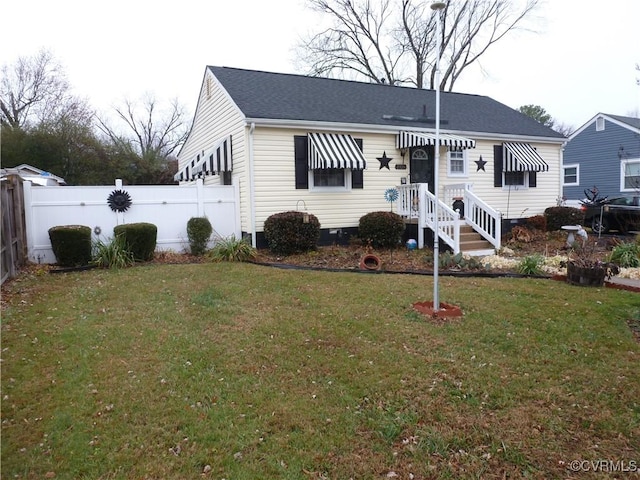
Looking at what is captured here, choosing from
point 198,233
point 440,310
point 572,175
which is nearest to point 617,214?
point 572,175

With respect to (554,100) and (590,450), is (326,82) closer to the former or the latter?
(590,450)

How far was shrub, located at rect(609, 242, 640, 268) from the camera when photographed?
909 cm

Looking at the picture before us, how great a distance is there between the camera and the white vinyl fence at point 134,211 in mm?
9438

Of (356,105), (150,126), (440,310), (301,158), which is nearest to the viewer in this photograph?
(440,310)

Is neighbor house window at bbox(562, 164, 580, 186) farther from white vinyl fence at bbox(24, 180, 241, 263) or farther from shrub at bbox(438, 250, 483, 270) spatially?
white vinyl fence at bbox(24, 180, 241, 263)

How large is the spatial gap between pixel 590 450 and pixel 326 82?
13505mm

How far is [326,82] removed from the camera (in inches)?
574

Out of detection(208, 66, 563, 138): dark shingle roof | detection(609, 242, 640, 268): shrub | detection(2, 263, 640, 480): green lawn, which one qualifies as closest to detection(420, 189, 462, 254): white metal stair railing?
detection(208, 66, 563, 138): dark shingle roof

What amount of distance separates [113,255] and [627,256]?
420 inches

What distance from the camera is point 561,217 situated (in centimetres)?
1399

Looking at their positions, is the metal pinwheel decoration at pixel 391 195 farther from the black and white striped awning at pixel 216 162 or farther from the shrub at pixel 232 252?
the black and white striped awning at pixel 216 162

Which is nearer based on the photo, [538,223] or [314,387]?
[314,387]

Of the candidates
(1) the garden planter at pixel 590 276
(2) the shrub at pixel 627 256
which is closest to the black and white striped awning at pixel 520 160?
(2) the shrub at pixel 627 256

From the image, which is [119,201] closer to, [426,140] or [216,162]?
[216,162]
